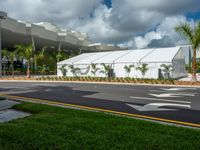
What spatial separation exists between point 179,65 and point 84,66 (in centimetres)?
1385

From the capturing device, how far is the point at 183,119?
271 inches

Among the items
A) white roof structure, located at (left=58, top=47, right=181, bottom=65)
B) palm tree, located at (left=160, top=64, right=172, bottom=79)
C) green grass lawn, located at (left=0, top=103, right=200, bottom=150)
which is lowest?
green grass lawn, located at (left=0, top=103, right=200, bottom=150)

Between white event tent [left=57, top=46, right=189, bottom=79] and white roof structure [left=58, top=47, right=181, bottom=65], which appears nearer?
white event tent [left=57, top=46, right=189, bottom=79]

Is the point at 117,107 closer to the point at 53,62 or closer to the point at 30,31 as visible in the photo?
the point at 30,31

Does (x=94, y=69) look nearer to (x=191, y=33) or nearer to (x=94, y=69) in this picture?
(x=94, y=69)

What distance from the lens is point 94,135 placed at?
4.88m

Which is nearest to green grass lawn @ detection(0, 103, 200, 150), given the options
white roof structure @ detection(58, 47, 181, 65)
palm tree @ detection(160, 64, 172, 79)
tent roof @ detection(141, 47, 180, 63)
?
palm tree @ detection(160, 64, 172, 79)

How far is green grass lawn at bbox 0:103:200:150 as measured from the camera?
4.26 m

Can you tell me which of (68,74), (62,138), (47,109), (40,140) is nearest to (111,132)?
(62,138)

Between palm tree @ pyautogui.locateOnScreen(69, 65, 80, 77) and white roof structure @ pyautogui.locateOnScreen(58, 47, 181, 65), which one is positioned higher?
white roof structure @ pyautogui.locateOnScreen(58, 47, 181, 65)

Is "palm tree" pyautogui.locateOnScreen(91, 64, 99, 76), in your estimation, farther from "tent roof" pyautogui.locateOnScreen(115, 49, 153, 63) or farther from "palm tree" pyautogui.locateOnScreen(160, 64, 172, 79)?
"palm tree" pyautogui.locateOnScreen(160, 64, 172, 79)

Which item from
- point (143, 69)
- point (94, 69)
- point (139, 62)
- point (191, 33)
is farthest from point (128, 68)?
point (191, 33)

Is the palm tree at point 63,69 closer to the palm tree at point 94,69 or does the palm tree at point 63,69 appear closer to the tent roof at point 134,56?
the palm tree at point 94,69

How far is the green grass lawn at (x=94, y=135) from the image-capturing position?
4.26 metres
